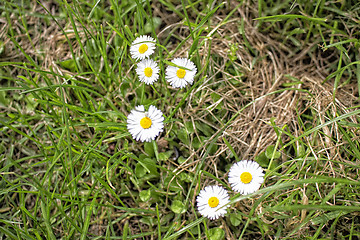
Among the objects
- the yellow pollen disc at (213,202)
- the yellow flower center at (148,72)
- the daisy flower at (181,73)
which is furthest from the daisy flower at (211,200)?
the yellow flower center at (148,72)

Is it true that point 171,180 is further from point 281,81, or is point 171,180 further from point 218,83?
point 281,81

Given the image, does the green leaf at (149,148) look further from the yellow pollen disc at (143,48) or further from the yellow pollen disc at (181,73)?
the yellow pollen disc at (143,48)

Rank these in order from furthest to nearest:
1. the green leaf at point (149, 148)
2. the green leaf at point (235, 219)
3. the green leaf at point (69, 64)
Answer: the green leaf at point (69, 64)
the green leaf at point (149, 148)
the green leaf at point (235, 219)

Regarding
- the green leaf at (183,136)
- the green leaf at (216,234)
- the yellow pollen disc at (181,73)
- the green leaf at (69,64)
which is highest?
the green leaf at (69,64)

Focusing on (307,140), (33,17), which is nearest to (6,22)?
(33,17)

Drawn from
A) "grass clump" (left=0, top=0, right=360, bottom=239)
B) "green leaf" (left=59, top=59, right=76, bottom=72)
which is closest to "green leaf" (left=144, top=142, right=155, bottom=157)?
"grass clump" (left=0, top=0, right=360, bottom=239)

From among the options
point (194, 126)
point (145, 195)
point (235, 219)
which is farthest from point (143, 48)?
point (235, 219)
